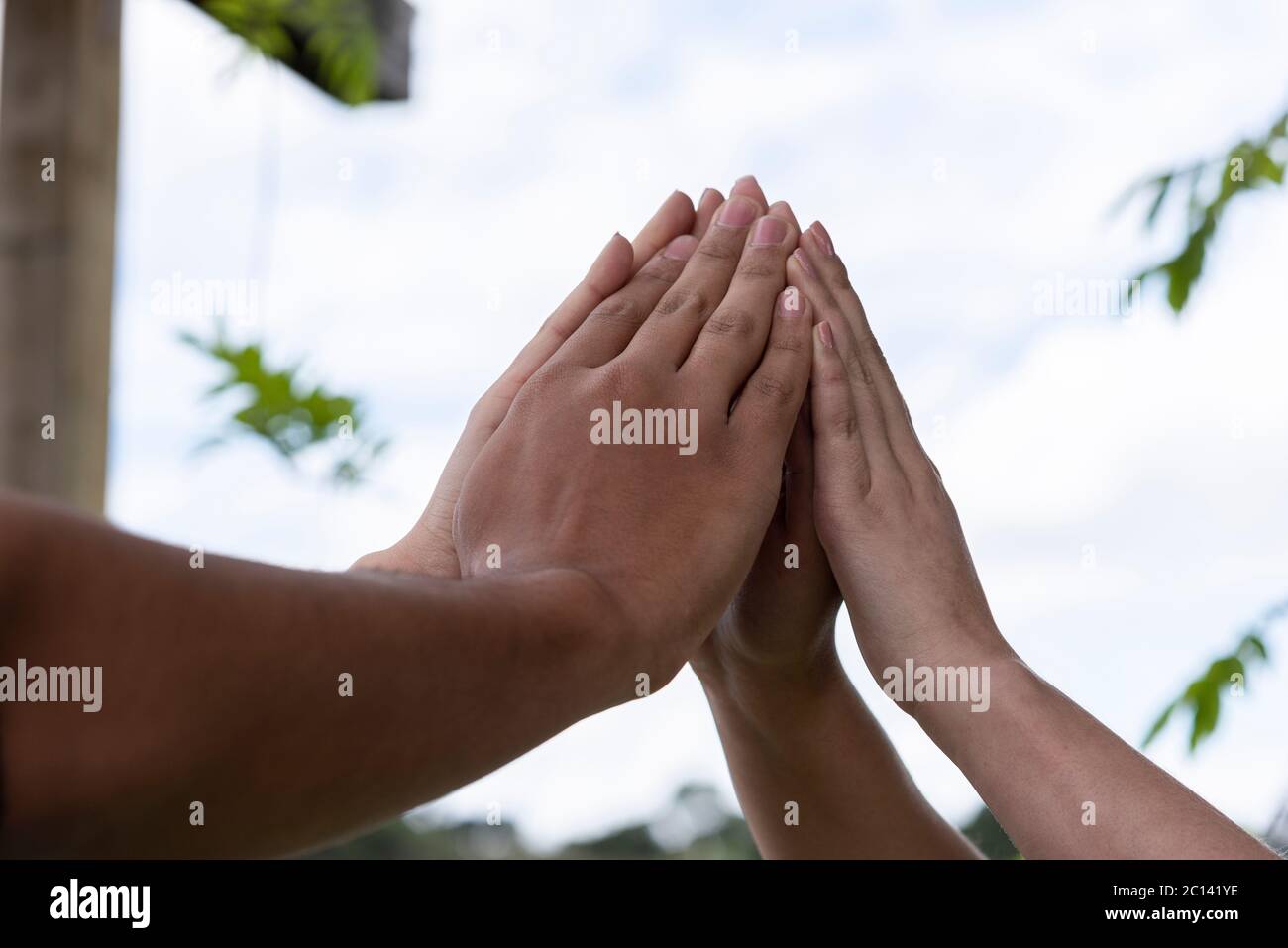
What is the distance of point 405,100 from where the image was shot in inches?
54.6

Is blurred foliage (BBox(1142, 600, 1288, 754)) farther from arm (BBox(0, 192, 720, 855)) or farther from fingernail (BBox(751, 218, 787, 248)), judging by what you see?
arm (BBox(0, 192, 720, 855))

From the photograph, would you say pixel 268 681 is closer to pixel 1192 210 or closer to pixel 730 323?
pixel 730 323

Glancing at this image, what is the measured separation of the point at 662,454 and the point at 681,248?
279 mm

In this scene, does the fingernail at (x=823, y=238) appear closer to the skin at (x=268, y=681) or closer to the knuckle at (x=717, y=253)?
the knuckle at (x=717, y=253)

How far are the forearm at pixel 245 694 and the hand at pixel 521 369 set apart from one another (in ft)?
0.94

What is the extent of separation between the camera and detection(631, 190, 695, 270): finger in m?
0.81

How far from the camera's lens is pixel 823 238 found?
806mm

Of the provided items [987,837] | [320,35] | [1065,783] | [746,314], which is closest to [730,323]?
[746,314]

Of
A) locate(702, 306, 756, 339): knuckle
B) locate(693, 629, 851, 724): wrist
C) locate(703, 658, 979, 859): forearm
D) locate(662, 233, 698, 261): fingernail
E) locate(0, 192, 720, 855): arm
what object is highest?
locate(662, 233, 698, 261): fingernail

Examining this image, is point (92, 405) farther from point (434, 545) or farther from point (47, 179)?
point (434, 545)
